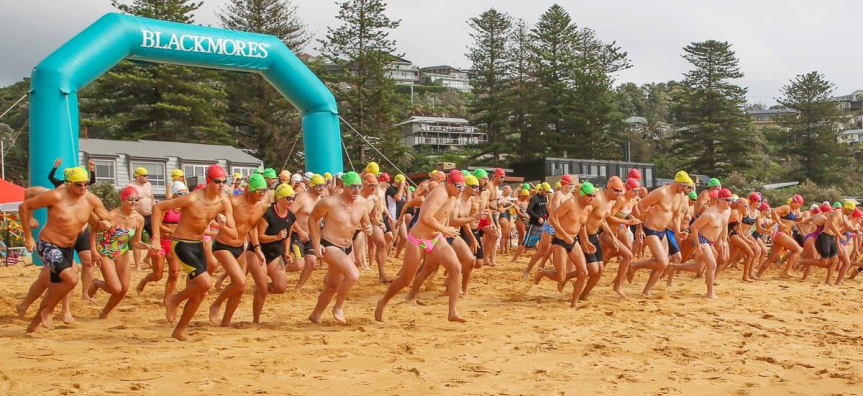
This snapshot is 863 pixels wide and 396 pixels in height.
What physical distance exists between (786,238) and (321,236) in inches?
399

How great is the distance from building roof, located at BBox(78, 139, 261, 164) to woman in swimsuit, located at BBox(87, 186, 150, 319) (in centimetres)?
2992

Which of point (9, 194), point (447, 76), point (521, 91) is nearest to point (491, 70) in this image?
point (521, 91)

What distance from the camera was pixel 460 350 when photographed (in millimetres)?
6969

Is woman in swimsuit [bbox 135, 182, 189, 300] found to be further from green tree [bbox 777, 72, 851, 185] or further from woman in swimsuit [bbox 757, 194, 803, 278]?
green tree [bbox 777, 72, 851, 185]

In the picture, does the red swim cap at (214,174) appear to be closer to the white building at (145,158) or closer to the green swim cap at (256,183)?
the green swim cap at (256,183)

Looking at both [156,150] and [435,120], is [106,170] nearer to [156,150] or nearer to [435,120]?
[156,150]

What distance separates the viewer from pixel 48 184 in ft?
44.4

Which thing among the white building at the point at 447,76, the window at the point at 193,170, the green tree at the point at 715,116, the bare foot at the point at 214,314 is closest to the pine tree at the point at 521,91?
the green tree at the point at 715,116

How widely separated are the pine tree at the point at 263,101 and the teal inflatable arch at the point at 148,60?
23578 mm

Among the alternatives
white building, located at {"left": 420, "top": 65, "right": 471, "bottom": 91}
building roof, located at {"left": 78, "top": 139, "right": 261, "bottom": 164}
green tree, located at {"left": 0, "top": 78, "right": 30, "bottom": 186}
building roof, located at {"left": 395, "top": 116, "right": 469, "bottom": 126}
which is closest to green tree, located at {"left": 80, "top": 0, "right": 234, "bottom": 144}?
building roof, located at {"left": 78, "top": 139, "right": 261, "bottom": 164}

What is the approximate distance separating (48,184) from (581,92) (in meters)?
41.8

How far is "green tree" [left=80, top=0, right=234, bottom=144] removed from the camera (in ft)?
128

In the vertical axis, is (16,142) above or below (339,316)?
above

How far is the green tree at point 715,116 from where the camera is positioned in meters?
53.2
